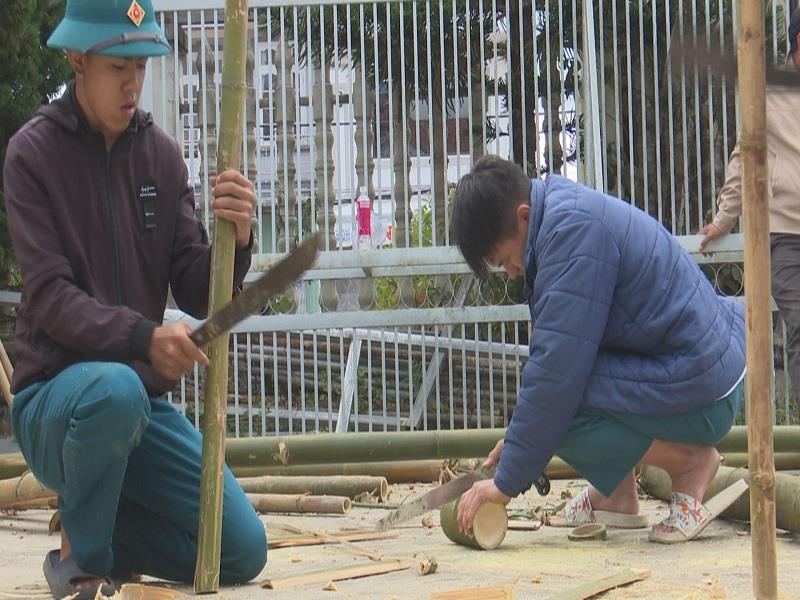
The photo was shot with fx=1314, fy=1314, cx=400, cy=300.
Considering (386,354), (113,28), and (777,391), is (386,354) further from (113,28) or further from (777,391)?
(113,28)

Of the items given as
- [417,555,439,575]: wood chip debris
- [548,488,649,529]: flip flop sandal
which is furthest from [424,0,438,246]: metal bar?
[417,555,439,575]: wood chip debris

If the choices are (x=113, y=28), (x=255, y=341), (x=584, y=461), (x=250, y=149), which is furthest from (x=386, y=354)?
(x=113, y=28)

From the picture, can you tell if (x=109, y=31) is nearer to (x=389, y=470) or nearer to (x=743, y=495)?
(x=743, y=495)

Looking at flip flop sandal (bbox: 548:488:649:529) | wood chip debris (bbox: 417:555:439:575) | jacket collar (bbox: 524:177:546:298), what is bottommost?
flip flop sandal (bbox: 548:488:649:529)

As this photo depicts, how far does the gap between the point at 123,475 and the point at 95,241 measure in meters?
0.57

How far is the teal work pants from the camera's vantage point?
3.02 m

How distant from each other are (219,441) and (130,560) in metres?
0.68

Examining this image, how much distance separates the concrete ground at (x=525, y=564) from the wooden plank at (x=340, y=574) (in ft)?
0.09

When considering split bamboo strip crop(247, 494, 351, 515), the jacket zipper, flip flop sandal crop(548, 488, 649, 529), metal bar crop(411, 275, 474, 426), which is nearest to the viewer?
the jacket zipper

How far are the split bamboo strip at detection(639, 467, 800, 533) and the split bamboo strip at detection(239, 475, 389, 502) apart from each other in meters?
1.08

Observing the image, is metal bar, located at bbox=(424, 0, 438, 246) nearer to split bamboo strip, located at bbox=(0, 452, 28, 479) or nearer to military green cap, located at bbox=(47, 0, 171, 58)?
split bamboo strip, located at bbox=(0, 452, 28, 479)

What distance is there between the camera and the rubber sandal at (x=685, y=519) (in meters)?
3.92

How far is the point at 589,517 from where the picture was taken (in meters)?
4.40

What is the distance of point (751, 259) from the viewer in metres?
2.44
